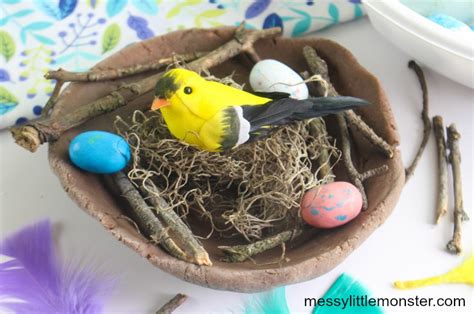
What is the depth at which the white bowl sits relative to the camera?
0.71 m

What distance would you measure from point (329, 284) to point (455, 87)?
369mm

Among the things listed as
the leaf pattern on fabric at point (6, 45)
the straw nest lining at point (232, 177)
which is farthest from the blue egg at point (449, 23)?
the leaf pattern on fabric at point (6, 45)

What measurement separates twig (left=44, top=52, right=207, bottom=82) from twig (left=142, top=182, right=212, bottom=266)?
16 centimetres

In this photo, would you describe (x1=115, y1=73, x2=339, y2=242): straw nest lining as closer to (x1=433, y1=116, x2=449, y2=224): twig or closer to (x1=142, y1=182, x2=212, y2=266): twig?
(x1=142, y1=182, x2=212, y2=266): twig

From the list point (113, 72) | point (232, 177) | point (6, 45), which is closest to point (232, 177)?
point (232, 177)

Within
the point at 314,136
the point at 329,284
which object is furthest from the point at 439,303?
the point at 314,136

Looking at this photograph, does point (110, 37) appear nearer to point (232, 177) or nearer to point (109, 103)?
point (109, 103)

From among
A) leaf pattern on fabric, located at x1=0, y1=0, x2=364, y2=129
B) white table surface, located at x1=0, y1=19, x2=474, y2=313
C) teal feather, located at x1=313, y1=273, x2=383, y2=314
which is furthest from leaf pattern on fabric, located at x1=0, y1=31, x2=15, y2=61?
teal feather, located at x1=313, y1=273, x2=383, y2=314

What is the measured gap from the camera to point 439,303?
689mm

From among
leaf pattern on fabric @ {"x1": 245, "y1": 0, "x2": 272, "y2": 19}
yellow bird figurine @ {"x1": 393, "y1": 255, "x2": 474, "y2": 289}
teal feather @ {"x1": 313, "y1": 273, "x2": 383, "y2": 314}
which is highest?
leaf pattern on fabric @ {"x1": 245, "y1": 0, "x2": 272, "y2": 19}

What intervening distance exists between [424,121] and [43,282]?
0.55 m

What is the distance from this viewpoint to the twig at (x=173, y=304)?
67cm

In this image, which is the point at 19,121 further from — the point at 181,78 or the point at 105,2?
the point at 181,78

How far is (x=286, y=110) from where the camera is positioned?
0.63m
